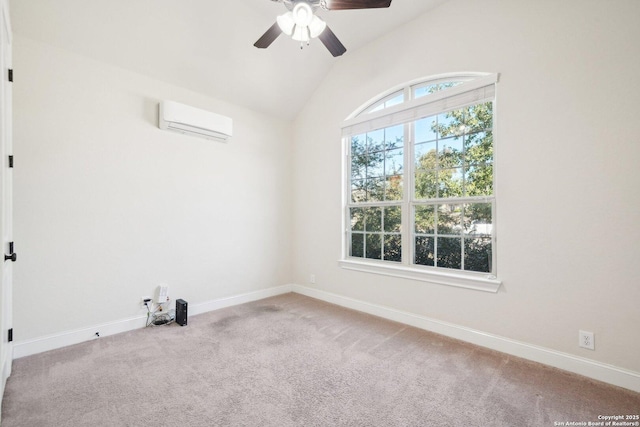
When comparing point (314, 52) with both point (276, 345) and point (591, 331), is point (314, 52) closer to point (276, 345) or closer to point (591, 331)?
point (276, 345)

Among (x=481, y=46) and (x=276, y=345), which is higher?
(x=481, y=46)

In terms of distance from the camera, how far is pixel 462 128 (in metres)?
2.85

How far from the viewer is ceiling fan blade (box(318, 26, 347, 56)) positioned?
2331mm

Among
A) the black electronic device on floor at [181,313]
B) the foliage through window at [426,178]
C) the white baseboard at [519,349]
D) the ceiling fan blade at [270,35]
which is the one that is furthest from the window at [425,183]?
the black electronic device on floor at [181,313]

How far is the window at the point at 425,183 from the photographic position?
8.86 ft

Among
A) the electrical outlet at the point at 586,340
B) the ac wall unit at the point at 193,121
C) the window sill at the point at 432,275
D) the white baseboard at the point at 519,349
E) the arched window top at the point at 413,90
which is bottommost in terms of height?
the white baseboard at the point at 519,349

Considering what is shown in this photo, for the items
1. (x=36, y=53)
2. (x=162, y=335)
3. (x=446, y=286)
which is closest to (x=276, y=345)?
(x=162, y=335)

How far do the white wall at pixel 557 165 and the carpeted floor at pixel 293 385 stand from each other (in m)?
0.38

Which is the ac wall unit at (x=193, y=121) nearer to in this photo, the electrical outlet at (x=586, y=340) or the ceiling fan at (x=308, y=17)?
the ceiling fan at (x=308, y=17)

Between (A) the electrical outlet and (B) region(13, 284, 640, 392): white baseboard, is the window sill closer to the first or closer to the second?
(B) region(13, 284, 640, 392): white baseboard

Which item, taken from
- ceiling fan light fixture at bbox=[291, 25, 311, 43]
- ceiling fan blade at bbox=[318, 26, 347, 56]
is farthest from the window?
ceiling fan light fixture at bbox=[291, 25, 311, 43]

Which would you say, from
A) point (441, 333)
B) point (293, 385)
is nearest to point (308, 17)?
point (293, 385)

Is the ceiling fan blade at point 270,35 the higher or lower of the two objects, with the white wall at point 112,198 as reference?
higher

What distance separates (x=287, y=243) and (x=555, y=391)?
3.39 m
